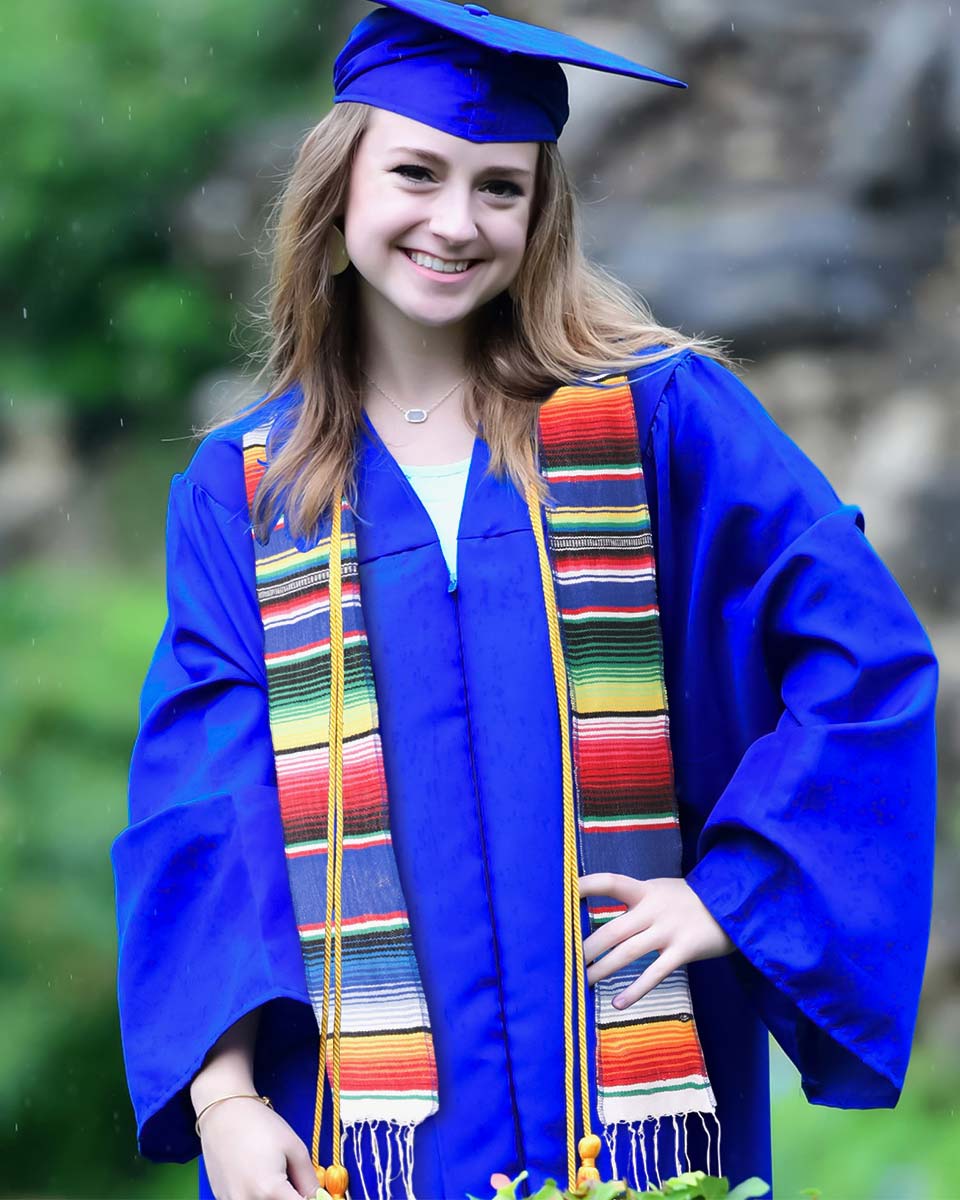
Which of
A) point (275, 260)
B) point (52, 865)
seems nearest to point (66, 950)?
point (52, 865)

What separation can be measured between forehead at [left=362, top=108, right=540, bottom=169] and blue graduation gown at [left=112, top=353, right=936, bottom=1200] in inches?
10.4

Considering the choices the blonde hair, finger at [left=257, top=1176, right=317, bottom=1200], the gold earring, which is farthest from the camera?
the gold earring

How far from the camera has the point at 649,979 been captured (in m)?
1.61

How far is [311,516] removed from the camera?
1777mm

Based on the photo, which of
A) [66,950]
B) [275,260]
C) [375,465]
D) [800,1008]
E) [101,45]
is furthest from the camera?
[101,45]

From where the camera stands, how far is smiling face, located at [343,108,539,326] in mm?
1731

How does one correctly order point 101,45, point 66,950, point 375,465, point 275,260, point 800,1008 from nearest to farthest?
point 800,1008 < point 375,465 < point 275,260 < point 66,950 < point 101,45

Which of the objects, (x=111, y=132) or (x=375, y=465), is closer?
(x=375, y=465)

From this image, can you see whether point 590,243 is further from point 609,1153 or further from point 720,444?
point 609,1153

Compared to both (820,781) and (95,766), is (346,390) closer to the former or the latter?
(820,781)

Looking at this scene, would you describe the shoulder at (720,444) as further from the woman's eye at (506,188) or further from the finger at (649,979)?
the finger at (649,979)

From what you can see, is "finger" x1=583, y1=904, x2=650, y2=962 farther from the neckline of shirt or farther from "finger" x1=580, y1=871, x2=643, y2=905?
the neckline of shirt

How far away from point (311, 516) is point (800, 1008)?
2.29 feet

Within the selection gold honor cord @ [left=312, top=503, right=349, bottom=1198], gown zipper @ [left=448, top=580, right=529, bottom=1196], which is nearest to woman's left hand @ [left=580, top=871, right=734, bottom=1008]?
gown zipper @ [left=448, top=580, right=529, bottom=1196]
